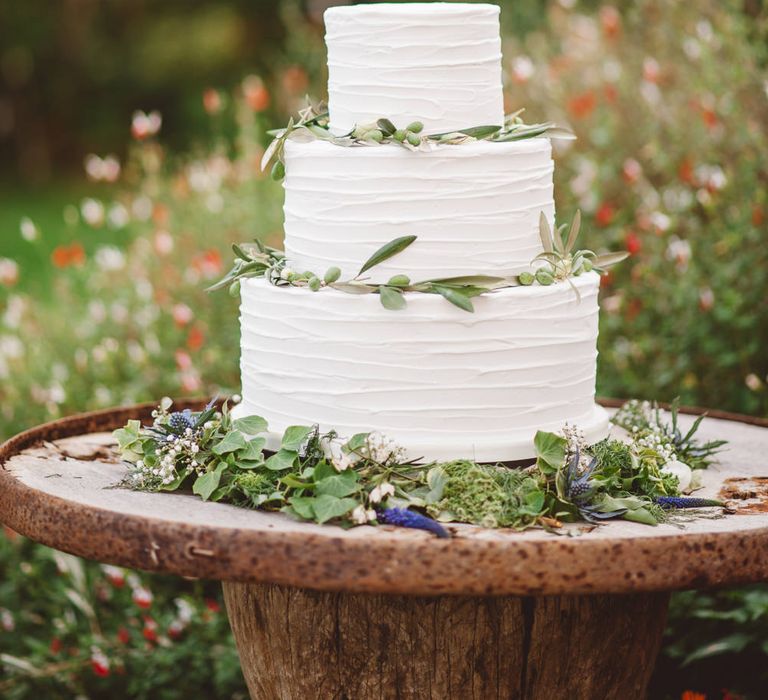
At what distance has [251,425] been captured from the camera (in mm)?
2289

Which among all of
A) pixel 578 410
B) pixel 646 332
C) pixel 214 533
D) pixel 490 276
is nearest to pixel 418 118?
pixel 490 276

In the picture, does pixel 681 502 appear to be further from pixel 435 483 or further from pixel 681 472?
pixel 435 483

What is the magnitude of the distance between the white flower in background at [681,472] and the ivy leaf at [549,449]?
303mm

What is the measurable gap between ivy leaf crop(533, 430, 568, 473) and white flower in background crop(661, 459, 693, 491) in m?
0.30

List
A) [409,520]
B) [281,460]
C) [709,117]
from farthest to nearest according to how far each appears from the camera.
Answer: [709,117] < [281,460] < [409,520]

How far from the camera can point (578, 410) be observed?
2.35 meters

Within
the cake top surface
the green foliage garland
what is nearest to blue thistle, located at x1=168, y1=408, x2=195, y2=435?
the green foliage garland

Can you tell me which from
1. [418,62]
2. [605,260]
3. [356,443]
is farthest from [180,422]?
[605,260]

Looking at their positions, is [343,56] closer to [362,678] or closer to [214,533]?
[214,533]

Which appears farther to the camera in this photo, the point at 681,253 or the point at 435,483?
the point at 681,253

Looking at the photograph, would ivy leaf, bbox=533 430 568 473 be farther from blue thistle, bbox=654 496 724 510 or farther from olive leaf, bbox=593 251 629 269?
olive leaf, bbox=593 251 629 269

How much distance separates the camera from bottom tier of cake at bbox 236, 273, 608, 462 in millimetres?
2152

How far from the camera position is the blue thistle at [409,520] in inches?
74.5

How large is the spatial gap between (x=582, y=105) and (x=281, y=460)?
2.92 meters
